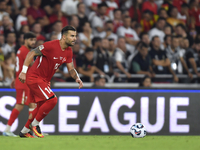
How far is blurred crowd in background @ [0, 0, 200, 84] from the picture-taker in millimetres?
9883

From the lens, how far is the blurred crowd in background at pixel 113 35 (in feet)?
32.4

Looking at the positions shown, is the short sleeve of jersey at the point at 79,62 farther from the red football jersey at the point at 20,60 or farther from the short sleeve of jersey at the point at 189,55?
the short sleeve of jersey at the point at 189,55

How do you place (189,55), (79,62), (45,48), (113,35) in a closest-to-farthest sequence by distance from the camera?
(45,48), (79,62), (189,55), (113,35)

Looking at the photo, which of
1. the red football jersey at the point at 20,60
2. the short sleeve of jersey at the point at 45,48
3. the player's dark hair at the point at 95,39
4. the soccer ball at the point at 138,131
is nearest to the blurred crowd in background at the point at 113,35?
the player's dark hair at the point at 95,39

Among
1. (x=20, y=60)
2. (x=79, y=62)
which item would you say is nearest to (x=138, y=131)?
(x=20, y=60)

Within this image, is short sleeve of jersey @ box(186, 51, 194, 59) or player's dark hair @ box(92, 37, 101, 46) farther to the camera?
short sleeve of jersey @ box(186, 51, 194, 59)

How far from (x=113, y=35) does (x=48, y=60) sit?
15.5 feet

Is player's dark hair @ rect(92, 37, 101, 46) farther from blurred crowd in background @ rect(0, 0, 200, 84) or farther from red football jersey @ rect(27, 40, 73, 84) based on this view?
red football jersey @ rect(27, 40, 73, 84)

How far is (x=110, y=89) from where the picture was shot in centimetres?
851

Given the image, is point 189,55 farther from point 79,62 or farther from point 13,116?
point 13,116

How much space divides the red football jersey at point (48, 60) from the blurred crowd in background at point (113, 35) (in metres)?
2.86

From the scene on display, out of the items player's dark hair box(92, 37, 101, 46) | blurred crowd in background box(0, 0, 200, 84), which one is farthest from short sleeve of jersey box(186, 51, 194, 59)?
player's dark hair box(92, 37, 101, 46)

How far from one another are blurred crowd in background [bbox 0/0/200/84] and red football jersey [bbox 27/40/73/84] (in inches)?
113

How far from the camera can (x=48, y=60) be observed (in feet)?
21.7
